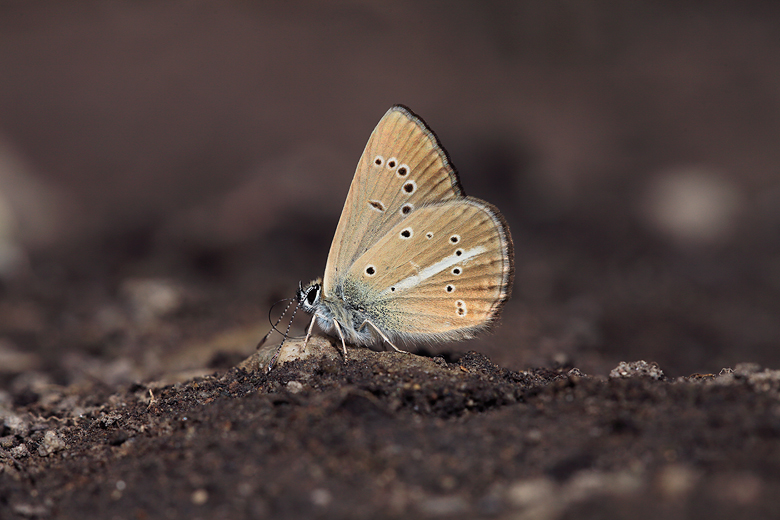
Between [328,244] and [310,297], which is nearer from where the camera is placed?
[310,297]

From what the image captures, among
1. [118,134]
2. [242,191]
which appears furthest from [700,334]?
[118,134]

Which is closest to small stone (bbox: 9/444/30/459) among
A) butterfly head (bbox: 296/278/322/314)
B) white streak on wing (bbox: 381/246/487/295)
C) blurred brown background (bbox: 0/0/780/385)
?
blurred brown background (bbox: 0/0/780/385)

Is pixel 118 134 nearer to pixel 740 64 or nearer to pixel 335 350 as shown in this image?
pixel 335 350

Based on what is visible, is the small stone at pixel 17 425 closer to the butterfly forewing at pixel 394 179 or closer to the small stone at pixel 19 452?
the small stone at pixel 19 452

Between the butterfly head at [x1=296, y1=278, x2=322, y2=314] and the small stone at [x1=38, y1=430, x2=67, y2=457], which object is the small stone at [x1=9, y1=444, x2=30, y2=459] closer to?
the small stone at [x1=38, y1=430, x2=67, y2=457]

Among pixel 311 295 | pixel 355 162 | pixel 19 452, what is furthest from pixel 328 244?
pixel 19 452

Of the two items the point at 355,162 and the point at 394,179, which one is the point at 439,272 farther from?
the point at 355,162

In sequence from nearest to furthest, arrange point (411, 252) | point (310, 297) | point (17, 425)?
point (17, 425) < point (411, 252) < point (310, 297)

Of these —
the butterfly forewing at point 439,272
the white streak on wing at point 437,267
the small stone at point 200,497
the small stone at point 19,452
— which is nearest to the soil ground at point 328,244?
the small stone at point 200,497
